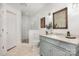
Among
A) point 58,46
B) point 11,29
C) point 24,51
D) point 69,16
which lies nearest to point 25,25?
point 11,29

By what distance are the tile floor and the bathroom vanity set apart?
5.5 inches

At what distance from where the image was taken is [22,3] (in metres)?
1.75

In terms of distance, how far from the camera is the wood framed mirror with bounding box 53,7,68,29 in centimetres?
173

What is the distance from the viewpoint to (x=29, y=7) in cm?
176

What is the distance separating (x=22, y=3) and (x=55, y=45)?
3.17 ft

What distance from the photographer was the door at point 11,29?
1.78 m

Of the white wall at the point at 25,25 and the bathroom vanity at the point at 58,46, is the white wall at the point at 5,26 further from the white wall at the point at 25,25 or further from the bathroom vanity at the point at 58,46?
the bathroom vanity at the point at 58,46

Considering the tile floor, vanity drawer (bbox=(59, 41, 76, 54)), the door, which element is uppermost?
the door

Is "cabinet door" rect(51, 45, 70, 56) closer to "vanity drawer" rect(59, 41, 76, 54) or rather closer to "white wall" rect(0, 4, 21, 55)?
"vanity drawer" rect(59, 41, 76, 54)

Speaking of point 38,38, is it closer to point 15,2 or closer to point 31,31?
point 31,31

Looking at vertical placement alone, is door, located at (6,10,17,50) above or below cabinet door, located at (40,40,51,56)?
above

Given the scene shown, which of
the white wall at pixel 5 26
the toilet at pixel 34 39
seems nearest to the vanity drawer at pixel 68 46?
the toilet at pixel 34 39

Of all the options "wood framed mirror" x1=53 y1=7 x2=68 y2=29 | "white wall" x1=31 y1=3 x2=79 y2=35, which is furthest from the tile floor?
"wood framed mirror" x1=53 y1=7 x2=68 y2=29

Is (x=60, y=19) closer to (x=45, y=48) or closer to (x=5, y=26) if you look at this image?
(x=45, y=48)
